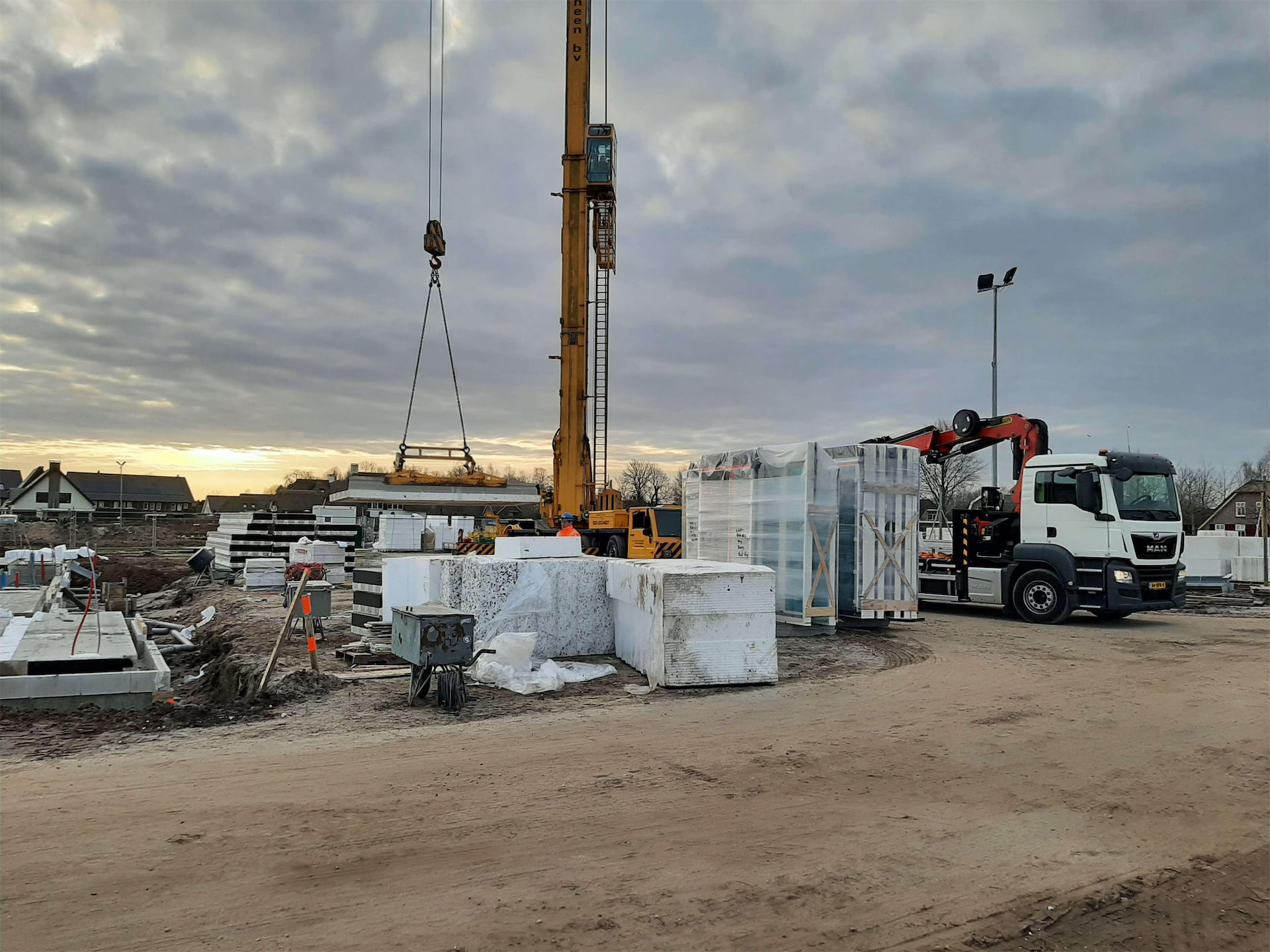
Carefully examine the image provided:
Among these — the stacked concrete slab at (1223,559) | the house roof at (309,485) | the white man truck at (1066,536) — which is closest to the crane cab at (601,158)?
the white man truck at (1066,536)

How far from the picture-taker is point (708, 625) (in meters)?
9.24

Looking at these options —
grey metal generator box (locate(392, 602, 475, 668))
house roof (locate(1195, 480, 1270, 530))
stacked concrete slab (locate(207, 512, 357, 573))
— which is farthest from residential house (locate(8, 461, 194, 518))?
house roof (locate(1195, 480, 1270, 530))

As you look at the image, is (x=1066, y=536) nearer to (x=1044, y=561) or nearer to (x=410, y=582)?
(x=1044, y=561)

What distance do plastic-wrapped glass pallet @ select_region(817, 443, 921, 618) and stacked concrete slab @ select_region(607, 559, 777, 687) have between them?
16.4ft

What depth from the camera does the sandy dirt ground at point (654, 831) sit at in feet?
12.9

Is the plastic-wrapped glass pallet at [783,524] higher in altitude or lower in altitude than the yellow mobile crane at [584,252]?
lower

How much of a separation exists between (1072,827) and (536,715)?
4.63m

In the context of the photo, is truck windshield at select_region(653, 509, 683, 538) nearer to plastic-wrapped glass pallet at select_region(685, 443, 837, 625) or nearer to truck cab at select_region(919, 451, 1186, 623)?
Result: plastic-wrapped glass pallet at select_region(685, 443, 837, 625)

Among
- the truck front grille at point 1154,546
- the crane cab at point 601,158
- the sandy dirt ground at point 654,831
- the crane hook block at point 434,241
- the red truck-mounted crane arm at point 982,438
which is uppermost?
the crane cab at point 601,158

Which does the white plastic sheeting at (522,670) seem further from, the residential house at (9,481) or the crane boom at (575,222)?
the residential house at (9,481)

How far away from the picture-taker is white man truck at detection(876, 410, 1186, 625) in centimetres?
1531

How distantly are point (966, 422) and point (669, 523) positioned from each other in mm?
7475

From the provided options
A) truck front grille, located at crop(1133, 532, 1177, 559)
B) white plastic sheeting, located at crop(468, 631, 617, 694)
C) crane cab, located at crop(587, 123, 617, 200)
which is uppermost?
crane cab, located at crop(587, 123, 617, 200)

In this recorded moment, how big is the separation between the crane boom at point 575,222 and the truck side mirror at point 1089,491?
11643 mm
